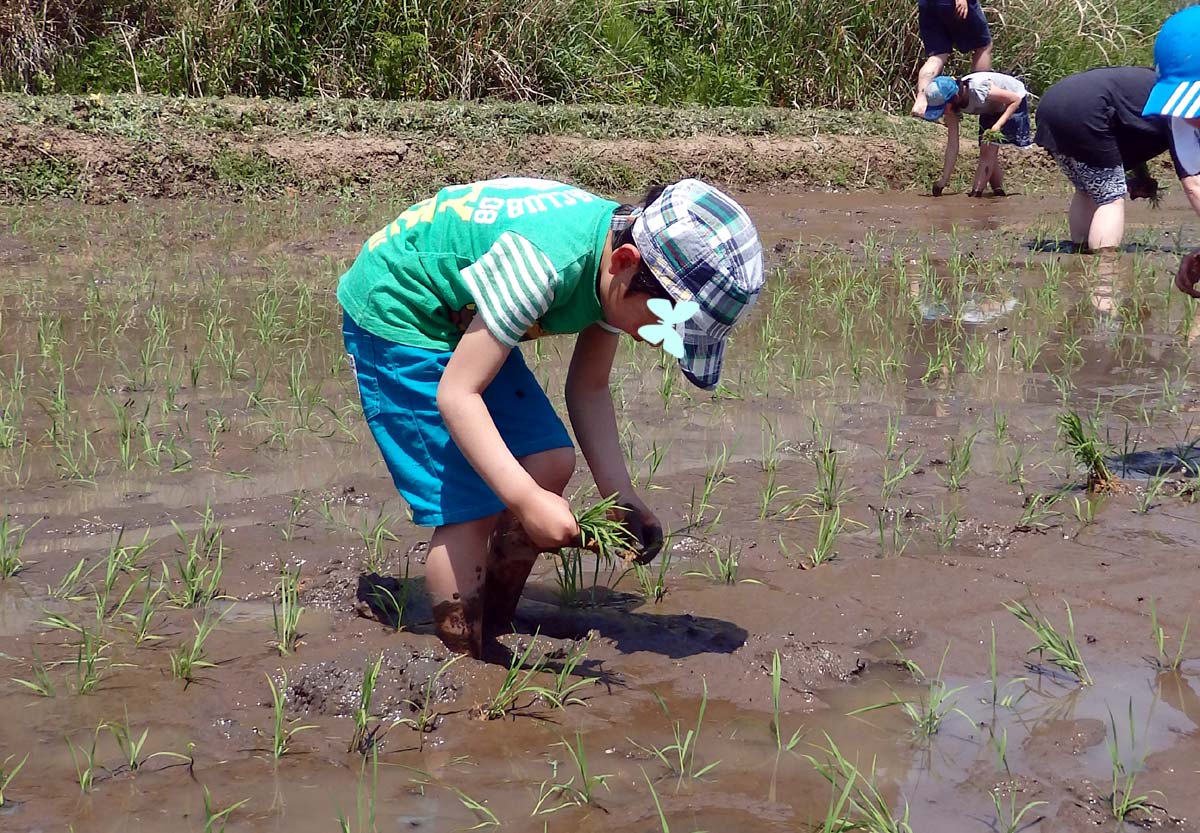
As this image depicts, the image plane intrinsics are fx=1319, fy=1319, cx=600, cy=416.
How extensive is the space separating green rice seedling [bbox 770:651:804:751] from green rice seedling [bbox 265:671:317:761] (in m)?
0.82

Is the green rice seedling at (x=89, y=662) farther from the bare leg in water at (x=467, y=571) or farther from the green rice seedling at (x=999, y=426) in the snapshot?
the green rice seedling at (x=999, y=426)

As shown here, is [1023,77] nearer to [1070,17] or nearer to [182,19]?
[1070,17]

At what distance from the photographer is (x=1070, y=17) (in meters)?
12.0

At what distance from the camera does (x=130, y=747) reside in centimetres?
218

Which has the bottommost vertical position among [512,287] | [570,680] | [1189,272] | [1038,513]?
[570,680]

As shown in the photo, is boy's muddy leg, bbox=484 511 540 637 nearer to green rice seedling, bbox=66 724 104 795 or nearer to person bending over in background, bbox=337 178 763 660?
person bending over in background, bbox=337 178 763 660

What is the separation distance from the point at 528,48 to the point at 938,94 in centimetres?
336

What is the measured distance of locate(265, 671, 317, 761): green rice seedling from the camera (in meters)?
2.22

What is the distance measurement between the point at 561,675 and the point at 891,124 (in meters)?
8.50

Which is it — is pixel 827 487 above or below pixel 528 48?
below

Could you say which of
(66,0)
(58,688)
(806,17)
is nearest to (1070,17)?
(806,17)

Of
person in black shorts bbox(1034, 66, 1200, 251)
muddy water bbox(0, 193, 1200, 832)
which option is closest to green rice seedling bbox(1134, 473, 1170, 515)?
muddy water bbox(0, 193, 1200, 832)

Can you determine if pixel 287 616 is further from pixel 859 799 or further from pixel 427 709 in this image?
pixel 859 799

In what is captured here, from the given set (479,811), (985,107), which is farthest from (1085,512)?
(985,107)
